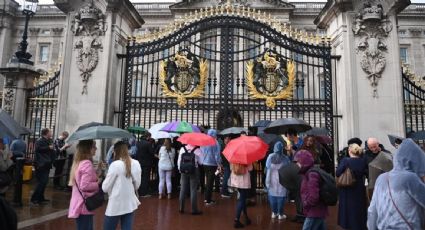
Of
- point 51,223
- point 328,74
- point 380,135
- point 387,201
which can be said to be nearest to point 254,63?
point 328,74

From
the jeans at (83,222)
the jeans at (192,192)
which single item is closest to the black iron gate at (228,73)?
the jeans at (192,192)

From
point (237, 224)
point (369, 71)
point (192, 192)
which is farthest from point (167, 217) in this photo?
point (369, 71)

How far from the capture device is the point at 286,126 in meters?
9.02

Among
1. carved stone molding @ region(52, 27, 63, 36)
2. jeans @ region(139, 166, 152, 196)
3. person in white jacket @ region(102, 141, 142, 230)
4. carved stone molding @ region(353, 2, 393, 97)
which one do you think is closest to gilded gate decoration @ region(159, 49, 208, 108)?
jeans @ region(139, 166, 152, 196)

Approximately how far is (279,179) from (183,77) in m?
6.19

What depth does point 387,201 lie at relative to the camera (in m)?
3.64

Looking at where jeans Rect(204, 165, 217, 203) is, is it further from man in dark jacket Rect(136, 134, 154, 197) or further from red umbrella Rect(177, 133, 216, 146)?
man in dark jacket Rect(136, 134, 154, 197)

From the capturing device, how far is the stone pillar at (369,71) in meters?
10.9

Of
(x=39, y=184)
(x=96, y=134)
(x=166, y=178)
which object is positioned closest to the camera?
(x=96, y=134)

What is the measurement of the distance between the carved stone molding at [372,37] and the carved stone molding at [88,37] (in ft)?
27.2

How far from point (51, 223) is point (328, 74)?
947 cm

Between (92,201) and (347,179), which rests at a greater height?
(347,179)

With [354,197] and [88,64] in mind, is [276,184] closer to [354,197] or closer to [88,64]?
[354,197]

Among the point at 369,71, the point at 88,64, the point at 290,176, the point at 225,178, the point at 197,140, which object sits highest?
the point at 88,64
